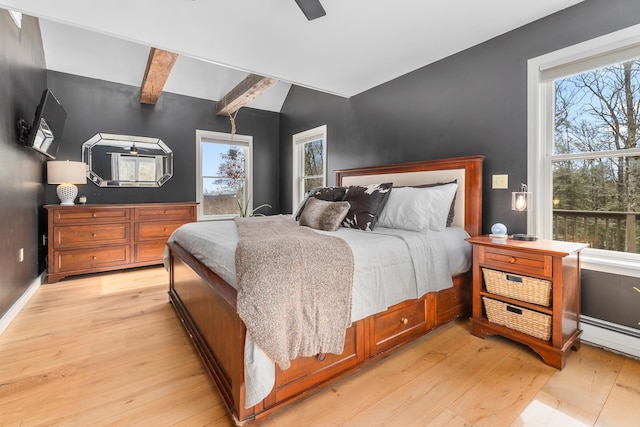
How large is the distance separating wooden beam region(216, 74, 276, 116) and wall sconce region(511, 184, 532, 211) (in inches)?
111

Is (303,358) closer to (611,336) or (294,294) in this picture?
(294,294)

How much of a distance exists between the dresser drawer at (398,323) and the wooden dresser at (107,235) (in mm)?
3443

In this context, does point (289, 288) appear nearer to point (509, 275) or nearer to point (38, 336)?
point (509, 275)

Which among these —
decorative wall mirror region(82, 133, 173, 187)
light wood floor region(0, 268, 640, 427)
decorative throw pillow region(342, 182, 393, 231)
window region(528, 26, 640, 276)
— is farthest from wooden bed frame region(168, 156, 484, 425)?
decorative wall mirror region(82, 133, 173, 187)

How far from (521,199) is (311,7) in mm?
2021

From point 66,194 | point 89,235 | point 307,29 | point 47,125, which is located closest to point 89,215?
point 89,235

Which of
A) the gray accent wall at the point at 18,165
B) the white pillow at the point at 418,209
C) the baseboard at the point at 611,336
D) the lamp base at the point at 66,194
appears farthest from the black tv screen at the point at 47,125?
the baseboard at the point at 611,336

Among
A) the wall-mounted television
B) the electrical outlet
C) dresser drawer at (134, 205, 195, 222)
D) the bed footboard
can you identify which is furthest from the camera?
dresser drawer at (134, 205, 195, 222)

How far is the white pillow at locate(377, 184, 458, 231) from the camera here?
7.55ft

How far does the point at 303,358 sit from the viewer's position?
1476mm

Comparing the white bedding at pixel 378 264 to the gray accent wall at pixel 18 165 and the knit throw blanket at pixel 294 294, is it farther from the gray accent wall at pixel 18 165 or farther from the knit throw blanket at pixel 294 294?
the gray accent wall at pixel 18 165

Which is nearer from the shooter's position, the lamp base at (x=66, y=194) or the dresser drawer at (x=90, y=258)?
the dresser drawer at (x=90, y=258)

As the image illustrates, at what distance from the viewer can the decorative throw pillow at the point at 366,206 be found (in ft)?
7.82

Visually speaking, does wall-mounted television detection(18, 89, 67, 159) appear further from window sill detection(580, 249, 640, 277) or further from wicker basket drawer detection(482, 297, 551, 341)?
window sill detection(580, 249, 640, 277)
